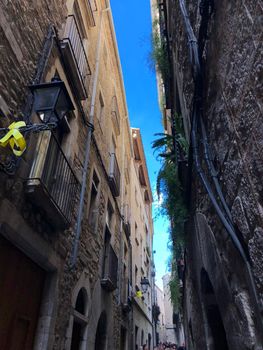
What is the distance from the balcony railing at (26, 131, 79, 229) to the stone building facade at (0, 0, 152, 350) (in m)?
0.02

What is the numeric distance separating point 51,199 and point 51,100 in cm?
131

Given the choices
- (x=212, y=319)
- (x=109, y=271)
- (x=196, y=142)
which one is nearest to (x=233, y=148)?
(x=196, y=142)

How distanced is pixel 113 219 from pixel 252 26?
807 centimetres

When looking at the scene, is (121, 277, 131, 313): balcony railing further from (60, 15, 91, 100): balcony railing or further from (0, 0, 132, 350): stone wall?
(60, 15, 91, 100): balcony railing

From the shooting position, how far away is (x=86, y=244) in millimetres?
6109

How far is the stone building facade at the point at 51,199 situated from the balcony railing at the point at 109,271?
29mm

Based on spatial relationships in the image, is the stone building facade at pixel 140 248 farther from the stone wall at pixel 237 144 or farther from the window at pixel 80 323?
the stone wall at pixel 237 144

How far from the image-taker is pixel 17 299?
3451mm

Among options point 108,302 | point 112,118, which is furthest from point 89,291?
point 112,118

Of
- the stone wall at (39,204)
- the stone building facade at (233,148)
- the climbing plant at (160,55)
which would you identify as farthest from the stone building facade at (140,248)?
the stone building facade at (233,148)

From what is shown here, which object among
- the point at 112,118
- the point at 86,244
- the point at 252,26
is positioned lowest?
the point at 252,26

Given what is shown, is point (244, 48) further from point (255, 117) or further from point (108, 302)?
point (108, 302)

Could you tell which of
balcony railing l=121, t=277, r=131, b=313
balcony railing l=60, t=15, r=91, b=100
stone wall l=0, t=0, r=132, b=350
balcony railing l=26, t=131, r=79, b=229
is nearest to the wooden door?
stone wall l=0, t=0, r=132, b=350

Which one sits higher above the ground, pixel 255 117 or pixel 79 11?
pixel 79 11
